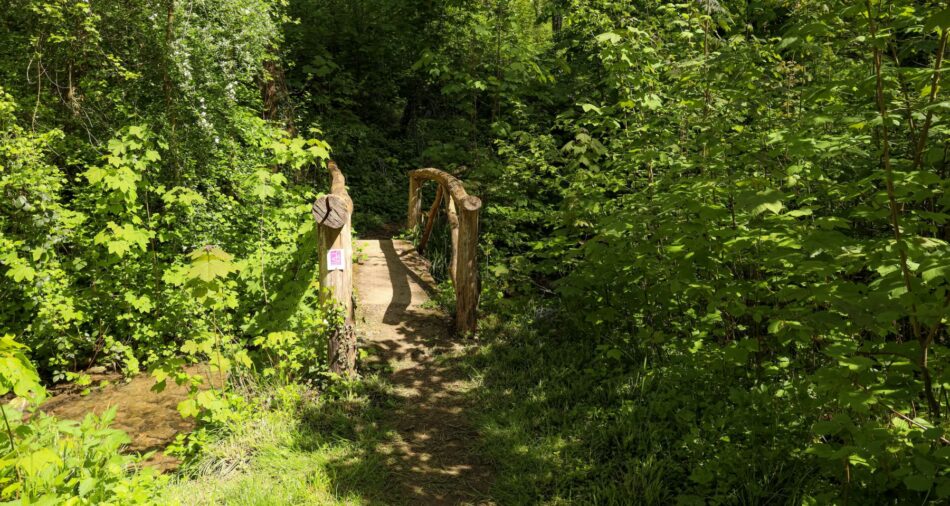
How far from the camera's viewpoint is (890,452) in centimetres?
260


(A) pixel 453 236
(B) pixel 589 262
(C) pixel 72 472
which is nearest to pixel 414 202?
(A) pixel 453 236

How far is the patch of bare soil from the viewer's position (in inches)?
192

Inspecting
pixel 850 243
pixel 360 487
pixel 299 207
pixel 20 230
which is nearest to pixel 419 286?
pixel 299 207

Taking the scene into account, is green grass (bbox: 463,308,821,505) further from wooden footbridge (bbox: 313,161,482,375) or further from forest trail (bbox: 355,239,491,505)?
wooden footbridge (bbox: 313,161,482,375)

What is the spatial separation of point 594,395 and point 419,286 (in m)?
3.31

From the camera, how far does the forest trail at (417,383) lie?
3738mm

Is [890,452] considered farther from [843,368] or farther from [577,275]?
[577,275]

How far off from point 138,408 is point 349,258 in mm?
2752

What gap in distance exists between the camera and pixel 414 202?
30.5ft

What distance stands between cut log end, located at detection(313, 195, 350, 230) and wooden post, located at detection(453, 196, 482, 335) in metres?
1.49

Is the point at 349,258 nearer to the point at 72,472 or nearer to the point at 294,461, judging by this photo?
the point at 294,461

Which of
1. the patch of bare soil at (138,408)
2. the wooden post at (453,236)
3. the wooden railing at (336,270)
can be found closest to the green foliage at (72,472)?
the patch of bare soil at (138,408)

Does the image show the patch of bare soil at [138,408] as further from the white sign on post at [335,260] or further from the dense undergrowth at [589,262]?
the white sign on post at [335,260]

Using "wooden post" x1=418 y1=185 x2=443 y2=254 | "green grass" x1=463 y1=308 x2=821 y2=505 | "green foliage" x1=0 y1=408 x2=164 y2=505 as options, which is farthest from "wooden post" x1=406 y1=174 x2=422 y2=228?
"green foliage" x1=0 y1=408 x2=164 y2=505
